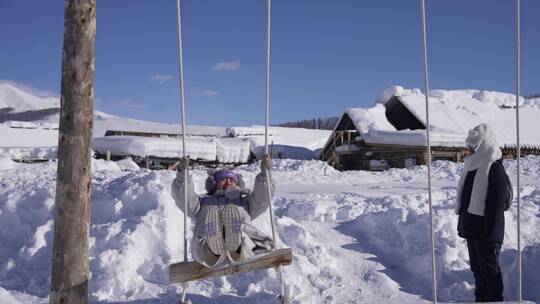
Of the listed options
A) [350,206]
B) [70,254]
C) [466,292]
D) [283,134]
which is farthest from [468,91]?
[70,254]

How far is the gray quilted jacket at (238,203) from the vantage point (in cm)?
452

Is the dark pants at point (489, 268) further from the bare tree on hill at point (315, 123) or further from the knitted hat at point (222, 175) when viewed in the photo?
the bare tree on hill at point (315, 123)

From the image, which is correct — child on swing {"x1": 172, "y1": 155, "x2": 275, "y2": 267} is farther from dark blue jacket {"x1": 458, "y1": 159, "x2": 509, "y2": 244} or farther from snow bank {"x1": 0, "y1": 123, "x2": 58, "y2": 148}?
snow bank {"x1": 0, "y1": 123, "x2": 58, "y2": 148}

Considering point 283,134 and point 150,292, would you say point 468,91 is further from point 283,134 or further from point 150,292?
point 150,292

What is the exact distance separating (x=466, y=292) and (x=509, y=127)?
24.2m

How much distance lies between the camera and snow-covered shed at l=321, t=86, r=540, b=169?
2364cm

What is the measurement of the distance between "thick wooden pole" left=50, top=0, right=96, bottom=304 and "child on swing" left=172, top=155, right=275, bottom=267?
897mm

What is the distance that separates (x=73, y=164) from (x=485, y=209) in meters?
3.37

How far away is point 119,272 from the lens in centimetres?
560

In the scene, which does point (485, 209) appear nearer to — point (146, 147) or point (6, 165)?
point (6, 165)

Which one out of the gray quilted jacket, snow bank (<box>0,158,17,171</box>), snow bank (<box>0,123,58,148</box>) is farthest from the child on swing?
snow bank (<box>0,123,58,148</box>)

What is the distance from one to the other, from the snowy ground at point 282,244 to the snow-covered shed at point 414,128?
15.6 m

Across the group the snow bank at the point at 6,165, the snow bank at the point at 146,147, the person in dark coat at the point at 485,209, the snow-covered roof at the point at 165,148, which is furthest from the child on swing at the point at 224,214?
the snow bank at the point at 146,147

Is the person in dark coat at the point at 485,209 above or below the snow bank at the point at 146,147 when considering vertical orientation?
below
